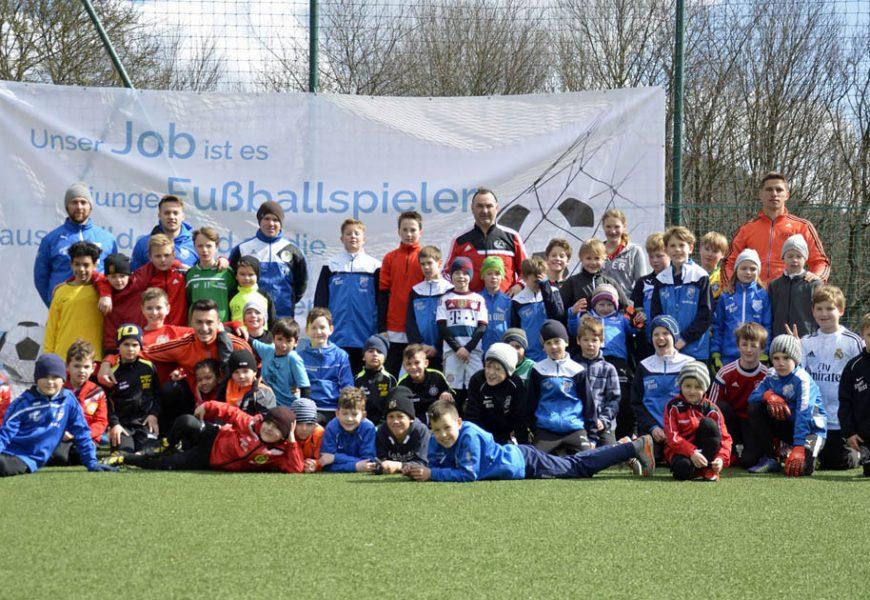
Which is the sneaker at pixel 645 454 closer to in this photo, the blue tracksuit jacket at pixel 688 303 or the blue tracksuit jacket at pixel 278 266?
the blue tracksuit jacket at pixel 688 303

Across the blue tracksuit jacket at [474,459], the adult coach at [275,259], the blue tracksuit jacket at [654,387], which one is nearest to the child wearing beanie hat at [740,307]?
the blue tracksuit jacket at [654,387]

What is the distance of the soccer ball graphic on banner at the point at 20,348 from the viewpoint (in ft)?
29.5

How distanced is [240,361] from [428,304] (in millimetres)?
1521

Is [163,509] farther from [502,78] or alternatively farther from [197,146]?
[502,78]

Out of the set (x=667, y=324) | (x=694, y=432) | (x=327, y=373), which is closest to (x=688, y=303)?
(x=667, y=324)

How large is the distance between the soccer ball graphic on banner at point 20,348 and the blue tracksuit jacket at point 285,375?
10.1 ft

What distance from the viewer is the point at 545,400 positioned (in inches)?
269

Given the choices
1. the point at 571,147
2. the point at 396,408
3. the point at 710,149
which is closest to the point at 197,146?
the point at 571,147

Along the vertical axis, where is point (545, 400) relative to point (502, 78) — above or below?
below

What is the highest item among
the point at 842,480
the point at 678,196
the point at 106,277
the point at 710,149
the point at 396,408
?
the point at 710,149

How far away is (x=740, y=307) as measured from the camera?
7293 millimetres

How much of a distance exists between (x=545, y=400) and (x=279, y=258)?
2.44 m

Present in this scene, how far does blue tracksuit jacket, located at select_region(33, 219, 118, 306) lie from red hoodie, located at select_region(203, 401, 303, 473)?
2.28 m

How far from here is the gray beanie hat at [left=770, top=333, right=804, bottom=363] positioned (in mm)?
6539
